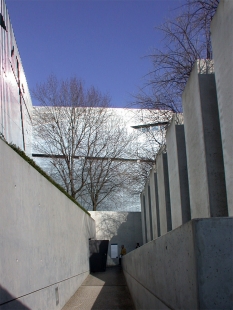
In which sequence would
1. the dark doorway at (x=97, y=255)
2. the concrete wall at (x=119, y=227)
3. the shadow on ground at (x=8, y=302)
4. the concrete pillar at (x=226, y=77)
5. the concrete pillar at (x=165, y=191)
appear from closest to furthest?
the shadow on ground at (x=8, y=302)
the concrete pillar at (x=226, y=77)
the concrete pillar at (x=165, y=191)
the dark doorway at (x=97, y=255)
the concrete wall at (x=119, y=227)

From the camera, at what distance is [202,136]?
6.36 meters

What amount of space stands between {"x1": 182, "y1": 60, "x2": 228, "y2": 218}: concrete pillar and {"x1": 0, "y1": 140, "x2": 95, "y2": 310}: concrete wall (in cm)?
277

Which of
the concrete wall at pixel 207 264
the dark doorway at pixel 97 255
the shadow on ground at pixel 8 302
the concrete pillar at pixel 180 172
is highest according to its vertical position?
the concrete pillar at pixel 180 172

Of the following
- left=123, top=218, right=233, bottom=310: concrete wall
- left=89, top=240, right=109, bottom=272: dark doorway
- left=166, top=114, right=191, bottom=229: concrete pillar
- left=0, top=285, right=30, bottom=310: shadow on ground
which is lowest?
left=89, top=240, right=109, bottom=272: dark doorway

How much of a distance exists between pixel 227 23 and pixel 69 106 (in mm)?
21768

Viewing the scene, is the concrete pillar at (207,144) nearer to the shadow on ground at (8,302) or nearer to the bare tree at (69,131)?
the shadow on ground at (8,302)

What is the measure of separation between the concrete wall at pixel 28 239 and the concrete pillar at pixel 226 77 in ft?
9.58

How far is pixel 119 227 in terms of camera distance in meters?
29.1

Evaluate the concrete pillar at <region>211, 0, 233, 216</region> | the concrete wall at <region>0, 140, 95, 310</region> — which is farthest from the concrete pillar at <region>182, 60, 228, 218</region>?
the concrete wall at <region>0, 140, 95, 310</region>

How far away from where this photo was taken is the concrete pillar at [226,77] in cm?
539

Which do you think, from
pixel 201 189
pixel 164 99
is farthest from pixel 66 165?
pixel 201 189

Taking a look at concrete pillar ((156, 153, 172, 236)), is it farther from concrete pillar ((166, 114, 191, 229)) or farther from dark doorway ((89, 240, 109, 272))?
dark doorway ((89, 240, 109, 272))

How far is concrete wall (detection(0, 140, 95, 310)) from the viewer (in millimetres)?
5004

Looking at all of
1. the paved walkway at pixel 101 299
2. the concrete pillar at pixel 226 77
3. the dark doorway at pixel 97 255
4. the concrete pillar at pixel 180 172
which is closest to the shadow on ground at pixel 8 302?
the concrete pillar at pixel 226 77
